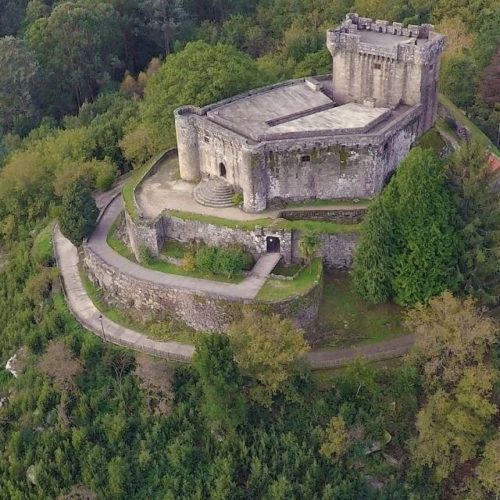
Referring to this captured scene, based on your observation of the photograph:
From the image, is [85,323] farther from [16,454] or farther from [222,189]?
[222,189]

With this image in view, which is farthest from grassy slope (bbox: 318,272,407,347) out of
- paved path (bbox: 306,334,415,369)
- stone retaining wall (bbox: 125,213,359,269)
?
stone retaining wall (bbox: 125,213,359,269)

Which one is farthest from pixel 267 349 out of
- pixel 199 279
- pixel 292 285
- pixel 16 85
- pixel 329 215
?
pixel 16 85

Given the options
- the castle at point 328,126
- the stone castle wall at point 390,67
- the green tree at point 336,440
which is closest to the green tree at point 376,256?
the castle at point 328,126

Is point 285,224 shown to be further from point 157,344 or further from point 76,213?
point 76,213

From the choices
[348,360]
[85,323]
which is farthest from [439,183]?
[85,323]

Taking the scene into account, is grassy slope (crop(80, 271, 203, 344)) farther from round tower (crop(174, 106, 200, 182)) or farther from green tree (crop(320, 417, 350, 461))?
round tower (crop(174, 106, 200, 182))

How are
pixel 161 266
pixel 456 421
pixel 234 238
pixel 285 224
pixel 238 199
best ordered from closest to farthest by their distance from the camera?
1. pixel 456 421
2. pixel 285 224
3. pixel 234 238
4. pixel 161 266
5. pixel 238 199

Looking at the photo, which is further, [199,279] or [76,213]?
[76,213]
